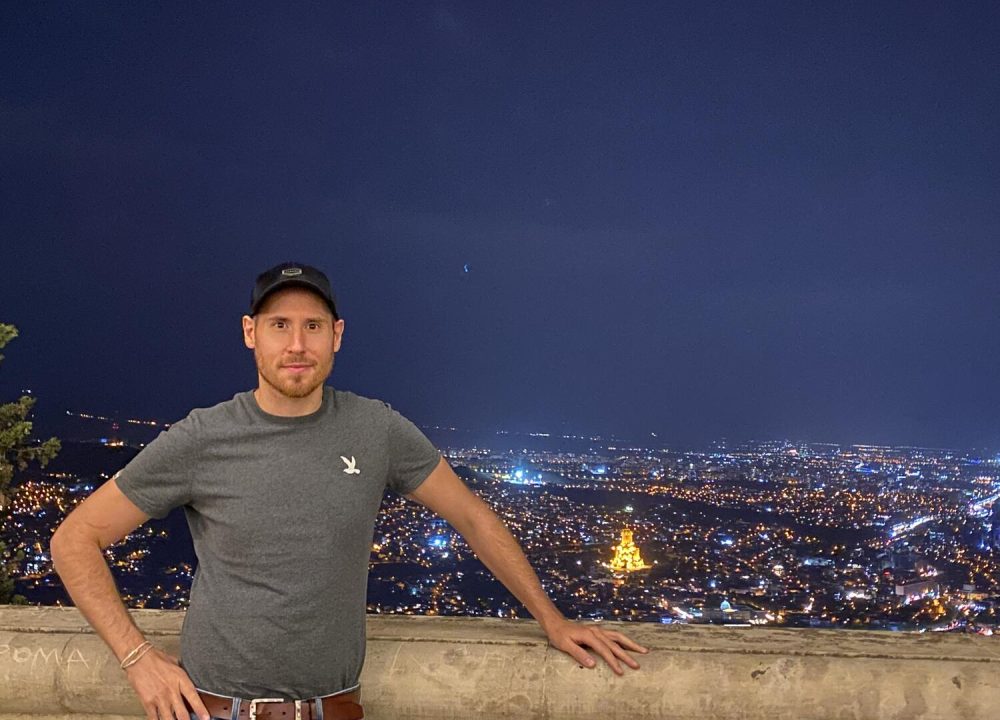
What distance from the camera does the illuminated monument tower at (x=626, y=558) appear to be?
19875 millimetres

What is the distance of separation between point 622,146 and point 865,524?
78.4 meters

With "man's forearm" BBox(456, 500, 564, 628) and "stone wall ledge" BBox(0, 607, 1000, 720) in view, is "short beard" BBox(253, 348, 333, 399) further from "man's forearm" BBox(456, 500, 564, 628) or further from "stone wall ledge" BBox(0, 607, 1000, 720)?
"stone wall ledge" BBox(0, 607, 1000, 720)

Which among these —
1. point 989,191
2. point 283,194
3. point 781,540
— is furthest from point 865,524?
point 989,191

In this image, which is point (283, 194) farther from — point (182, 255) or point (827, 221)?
point (827, 221)

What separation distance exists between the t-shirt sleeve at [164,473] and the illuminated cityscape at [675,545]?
5.89 metres

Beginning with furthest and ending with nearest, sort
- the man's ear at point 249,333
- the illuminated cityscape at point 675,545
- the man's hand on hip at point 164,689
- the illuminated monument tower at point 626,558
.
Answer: the illuminated monument tower at point 626,558 < the illuminated cityscape at point 675,545 < the man's ear at point 249,333 < the man's hand on hip at point 164,689

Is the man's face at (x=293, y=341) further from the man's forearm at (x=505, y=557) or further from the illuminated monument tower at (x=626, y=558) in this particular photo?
the illuminated monument tower at (x=626, y=558)

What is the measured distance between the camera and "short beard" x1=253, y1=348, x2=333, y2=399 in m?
2.03

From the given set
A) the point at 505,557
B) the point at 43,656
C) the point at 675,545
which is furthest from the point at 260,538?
the point at 675,545

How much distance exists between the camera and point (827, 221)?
10706 cm

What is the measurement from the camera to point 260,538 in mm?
1983

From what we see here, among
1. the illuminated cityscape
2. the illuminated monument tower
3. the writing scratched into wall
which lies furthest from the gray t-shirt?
the illuminated monument tower

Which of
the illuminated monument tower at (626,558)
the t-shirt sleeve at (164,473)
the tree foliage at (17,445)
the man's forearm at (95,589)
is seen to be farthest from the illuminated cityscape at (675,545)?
the t-shirt sleeve at (164,473)

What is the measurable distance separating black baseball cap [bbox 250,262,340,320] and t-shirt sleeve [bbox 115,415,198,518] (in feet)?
1.13
